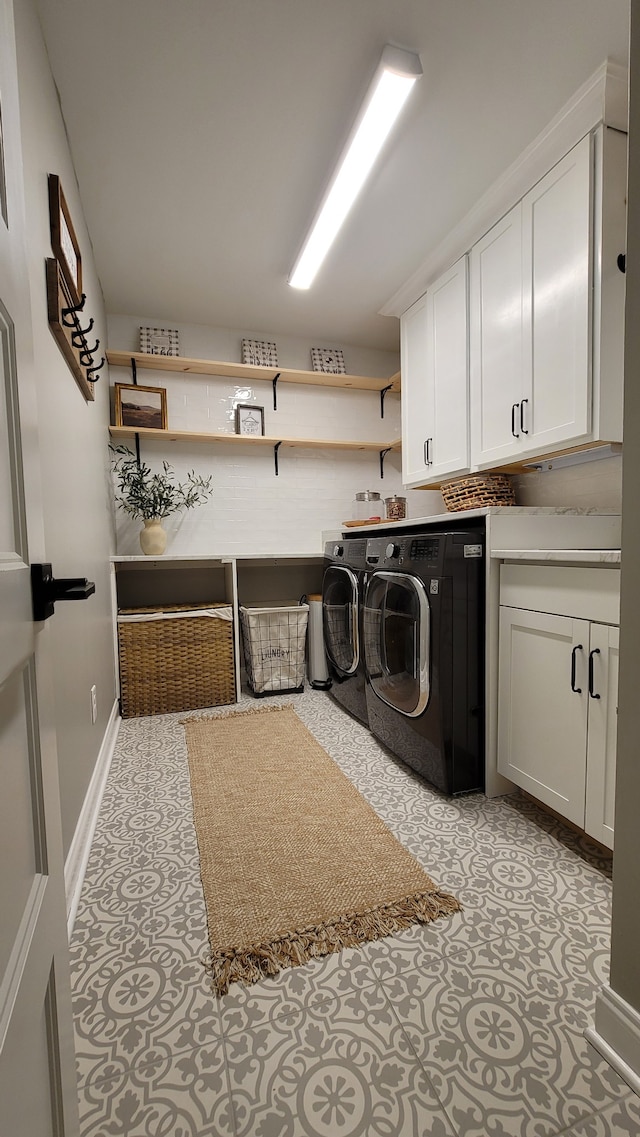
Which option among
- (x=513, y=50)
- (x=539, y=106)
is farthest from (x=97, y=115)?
(x=539, y=106)

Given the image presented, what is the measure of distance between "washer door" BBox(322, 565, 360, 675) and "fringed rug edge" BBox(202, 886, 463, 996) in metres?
1.32

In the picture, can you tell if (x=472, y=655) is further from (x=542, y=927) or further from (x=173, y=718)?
(x=173, y=718)

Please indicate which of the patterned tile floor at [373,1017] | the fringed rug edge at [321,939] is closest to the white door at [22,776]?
the patterned tile floor at [373,1017]

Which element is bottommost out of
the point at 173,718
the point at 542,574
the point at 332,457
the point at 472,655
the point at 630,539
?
the point at 173,718

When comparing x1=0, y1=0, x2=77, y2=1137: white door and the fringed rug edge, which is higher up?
x1=0, y1=0, x2=77, y2=1137: white door

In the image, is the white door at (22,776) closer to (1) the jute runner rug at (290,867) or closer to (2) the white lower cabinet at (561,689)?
(1) the jute runner rug at (290,867)

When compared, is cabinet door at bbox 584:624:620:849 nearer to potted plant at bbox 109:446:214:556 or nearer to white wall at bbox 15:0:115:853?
white wall at bbox 15:0:115:853

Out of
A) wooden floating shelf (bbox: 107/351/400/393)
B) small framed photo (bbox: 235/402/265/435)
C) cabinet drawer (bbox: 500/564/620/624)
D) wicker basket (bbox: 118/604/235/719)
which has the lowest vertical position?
wicker basket (bbox: 118/604/235/719)

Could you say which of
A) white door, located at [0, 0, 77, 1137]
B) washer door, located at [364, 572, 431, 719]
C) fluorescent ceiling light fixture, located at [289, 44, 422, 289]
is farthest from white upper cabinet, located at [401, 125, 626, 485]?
white door, located at [0, 0, 77, 1137]

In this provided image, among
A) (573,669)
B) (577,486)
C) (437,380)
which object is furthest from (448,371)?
(573,669)

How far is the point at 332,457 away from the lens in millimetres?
3572

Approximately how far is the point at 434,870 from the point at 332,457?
2771mm

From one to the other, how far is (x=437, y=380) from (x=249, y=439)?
125 cm

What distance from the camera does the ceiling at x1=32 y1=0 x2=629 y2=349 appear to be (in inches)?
54.4
